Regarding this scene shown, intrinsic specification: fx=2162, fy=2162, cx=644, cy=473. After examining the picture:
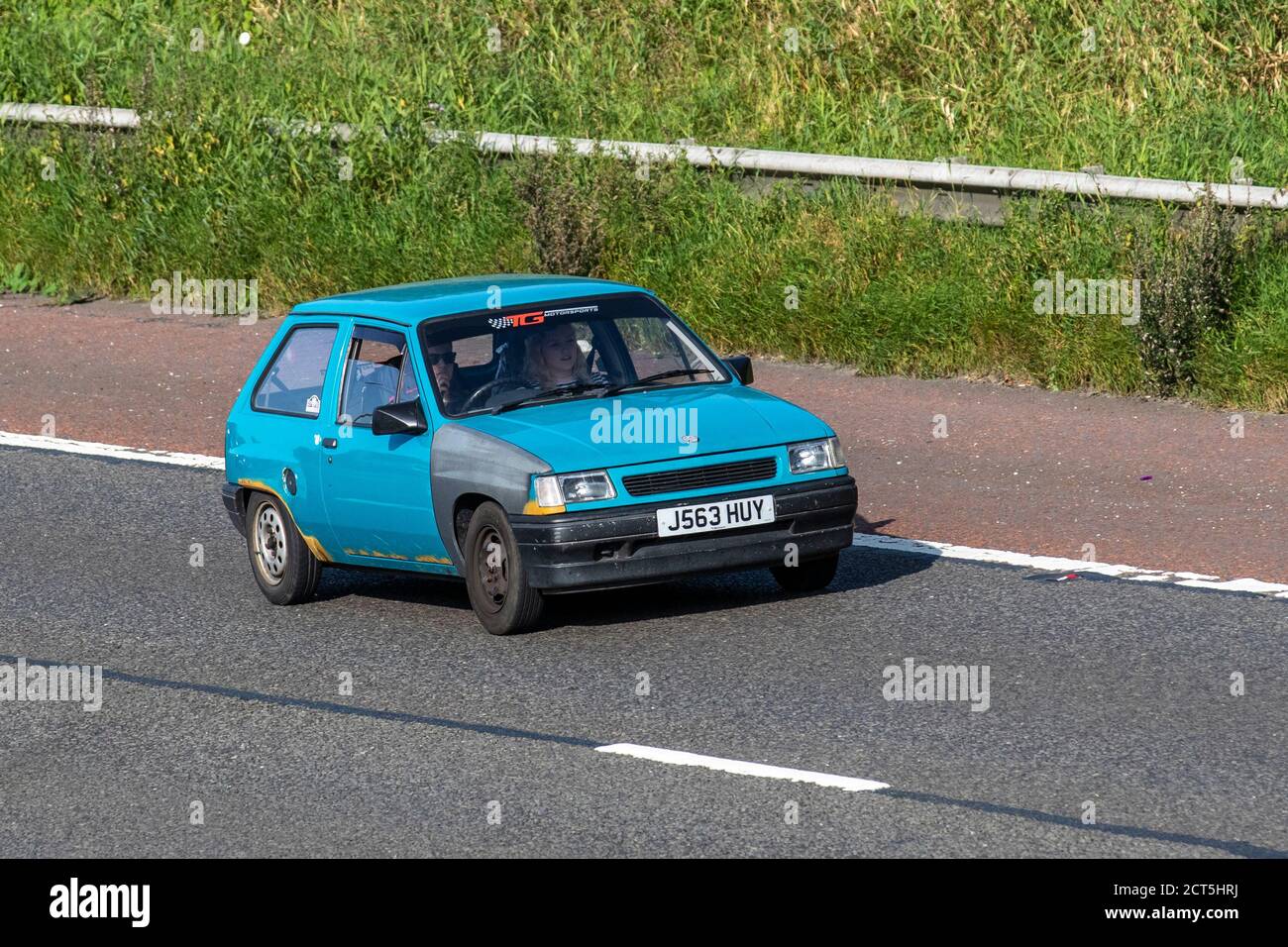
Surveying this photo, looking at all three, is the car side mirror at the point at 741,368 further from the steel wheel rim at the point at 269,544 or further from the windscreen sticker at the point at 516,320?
the steel wheel rim at the point at 269,544

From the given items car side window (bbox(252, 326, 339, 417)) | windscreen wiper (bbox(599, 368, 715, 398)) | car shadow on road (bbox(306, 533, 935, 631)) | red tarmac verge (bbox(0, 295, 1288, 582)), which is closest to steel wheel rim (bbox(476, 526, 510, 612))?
car shadow on road (bbox(306, 533, 935, 631))

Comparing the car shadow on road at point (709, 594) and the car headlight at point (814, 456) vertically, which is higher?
the car headlight at point (814, 456)

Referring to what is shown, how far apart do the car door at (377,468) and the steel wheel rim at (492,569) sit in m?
0.25

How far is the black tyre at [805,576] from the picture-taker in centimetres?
1002

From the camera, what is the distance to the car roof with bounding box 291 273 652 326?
33.7 feet

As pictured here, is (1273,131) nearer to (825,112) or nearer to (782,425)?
(825,112)

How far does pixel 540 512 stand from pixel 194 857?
2812 millimetres

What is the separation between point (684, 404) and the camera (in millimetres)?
9664

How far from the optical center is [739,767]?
293 inches

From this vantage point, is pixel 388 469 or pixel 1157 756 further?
pixel 388 469

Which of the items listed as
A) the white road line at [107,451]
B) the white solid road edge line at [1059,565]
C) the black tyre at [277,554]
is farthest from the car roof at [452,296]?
the white road line at [107,451]

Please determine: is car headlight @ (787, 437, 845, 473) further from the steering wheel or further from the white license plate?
the steering wheel

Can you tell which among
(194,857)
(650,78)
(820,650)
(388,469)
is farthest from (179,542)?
(650,78)

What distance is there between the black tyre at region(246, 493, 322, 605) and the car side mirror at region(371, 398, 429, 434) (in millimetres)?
927
